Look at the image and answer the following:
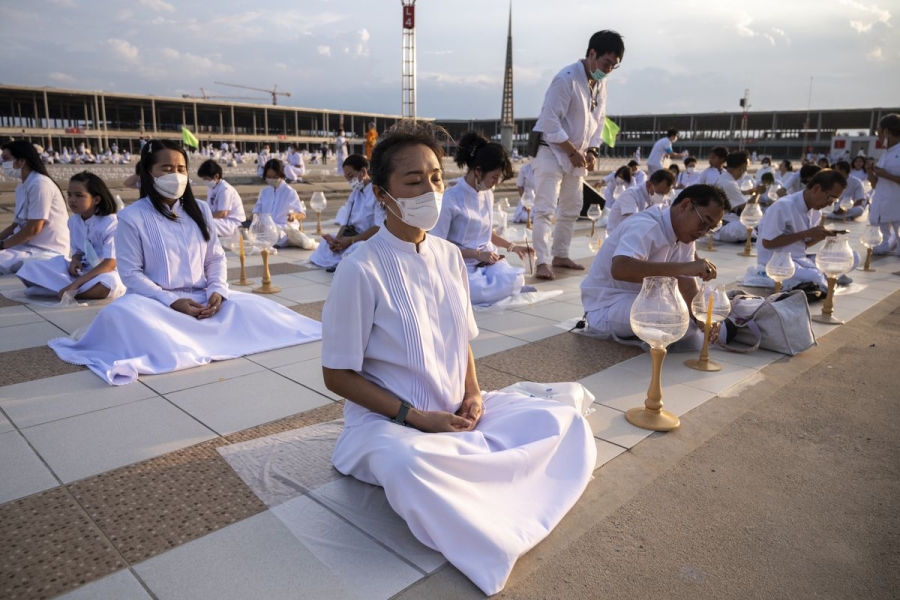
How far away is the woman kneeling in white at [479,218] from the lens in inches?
228

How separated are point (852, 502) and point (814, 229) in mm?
4367

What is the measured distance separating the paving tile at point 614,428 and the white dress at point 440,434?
1.94 ft

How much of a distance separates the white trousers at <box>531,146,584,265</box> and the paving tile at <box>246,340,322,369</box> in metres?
3.59

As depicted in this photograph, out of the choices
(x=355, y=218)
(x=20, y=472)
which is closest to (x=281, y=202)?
(x=355, y=218)

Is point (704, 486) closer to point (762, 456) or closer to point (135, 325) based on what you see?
point (762, 456)

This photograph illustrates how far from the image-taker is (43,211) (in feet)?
21.6

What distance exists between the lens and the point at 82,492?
2.47m

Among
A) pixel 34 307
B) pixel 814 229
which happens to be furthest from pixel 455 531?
pixel 814 229

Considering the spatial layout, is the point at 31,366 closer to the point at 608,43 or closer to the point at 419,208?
the point at 419,208

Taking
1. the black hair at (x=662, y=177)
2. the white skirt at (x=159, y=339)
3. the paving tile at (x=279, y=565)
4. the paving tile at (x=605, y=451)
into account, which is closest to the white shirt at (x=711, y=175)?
the black hair at (x=662, y=177)

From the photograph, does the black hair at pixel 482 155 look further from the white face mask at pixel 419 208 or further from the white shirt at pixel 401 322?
the white face mask at pixel 419 208

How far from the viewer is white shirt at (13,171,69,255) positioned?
6.47 meters

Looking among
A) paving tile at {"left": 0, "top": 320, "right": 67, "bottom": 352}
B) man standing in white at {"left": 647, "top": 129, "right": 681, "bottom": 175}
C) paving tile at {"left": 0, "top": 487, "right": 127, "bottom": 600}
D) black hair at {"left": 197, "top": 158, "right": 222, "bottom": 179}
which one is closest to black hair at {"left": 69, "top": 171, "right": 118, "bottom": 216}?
paving tile at {"left": 0, "top": 320, "right": 67, "bottom": 352}

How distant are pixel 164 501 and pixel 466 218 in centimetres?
413
